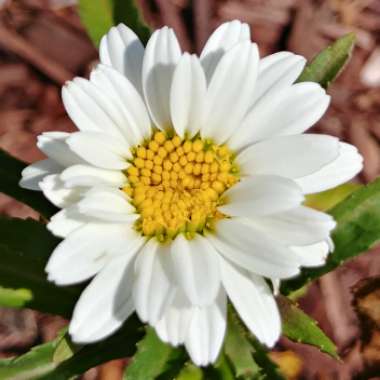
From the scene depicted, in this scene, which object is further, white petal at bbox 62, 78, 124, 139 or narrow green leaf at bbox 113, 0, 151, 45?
narrow green leaf at bbox 113, 0, 151, 45

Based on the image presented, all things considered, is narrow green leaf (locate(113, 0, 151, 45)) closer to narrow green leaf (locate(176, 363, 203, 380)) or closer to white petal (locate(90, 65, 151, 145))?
white petal (locate(90, 65, 151, 145))

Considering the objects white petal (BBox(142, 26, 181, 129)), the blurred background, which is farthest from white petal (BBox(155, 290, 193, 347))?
the blurred background

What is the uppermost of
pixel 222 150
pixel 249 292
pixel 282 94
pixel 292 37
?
pixel 282 94

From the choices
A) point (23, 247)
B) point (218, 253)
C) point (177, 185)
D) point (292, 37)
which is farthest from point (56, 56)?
point (218, 253)

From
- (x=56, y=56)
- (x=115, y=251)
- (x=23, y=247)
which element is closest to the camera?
(x=115, y=251)

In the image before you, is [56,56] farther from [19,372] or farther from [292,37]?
[19,372]

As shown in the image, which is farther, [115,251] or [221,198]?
[221,198]

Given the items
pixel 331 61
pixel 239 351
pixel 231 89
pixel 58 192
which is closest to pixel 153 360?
pixel 239 351

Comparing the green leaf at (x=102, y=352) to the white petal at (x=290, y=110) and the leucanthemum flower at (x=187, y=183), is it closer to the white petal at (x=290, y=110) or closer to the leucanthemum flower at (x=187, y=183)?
the leucanthemum flower at (x=187, y=183)

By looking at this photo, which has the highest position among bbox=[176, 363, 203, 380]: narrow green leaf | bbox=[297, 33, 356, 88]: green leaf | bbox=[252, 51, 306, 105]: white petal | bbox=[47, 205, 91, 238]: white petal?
bbox=[252, 51, 306, 105]: white petal
